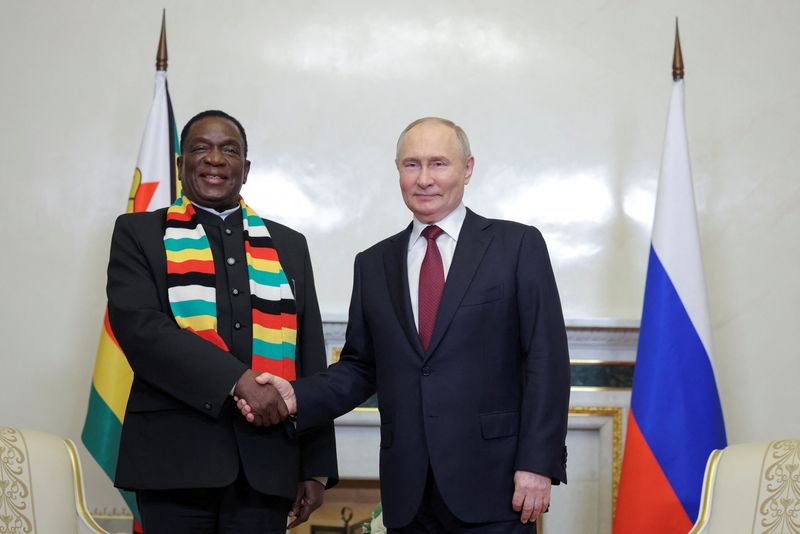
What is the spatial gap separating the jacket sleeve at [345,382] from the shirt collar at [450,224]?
0.60 ft

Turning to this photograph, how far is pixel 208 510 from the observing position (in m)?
2.21

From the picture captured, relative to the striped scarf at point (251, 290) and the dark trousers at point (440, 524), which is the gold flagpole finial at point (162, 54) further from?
the dark trousers at point (440, 524)

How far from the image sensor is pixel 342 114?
3932 millimetres

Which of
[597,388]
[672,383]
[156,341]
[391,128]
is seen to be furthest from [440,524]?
[391,128]

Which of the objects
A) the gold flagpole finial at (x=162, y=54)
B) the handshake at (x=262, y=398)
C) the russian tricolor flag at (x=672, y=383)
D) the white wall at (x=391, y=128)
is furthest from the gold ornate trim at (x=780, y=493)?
the gold flagpole finial at (x=162, y=54)

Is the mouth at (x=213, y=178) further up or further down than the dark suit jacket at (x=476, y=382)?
further up

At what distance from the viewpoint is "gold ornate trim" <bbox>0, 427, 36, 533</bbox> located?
90.6 inches

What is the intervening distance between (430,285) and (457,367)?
8.6 inches

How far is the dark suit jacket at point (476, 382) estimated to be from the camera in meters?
2.07

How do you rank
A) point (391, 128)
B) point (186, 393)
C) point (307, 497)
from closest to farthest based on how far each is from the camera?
point (186, 393) < point (307, 497) < point (391, 128)

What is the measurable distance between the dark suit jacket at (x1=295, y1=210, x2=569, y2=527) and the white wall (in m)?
1.63

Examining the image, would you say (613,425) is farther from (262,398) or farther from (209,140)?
(209,140)

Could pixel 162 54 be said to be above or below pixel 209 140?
above

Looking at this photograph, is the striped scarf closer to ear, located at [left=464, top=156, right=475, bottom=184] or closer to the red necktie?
the red necktie
